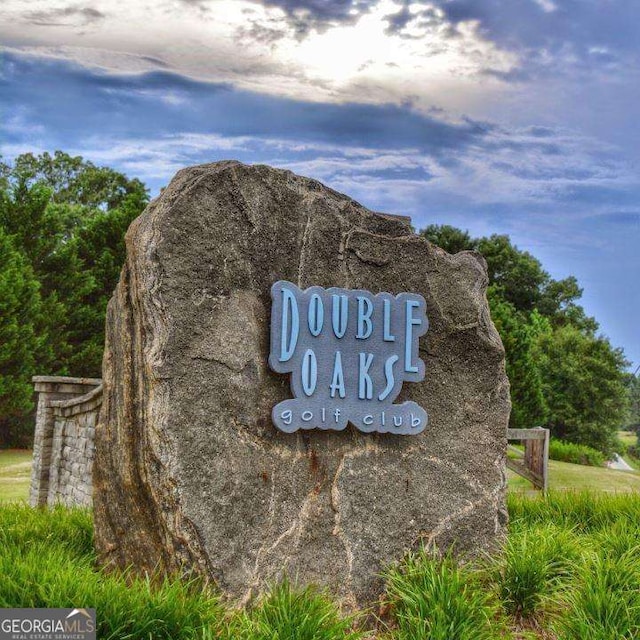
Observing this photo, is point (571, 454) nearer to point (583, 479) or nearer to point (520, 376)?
point (520, 376)

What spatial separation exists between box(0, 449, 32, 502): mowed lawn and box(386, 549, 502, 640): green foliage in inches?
289

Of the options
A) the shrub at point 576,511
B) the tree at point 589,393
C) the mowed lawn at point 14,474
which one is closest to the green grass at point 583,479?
the shrub at point 576,511

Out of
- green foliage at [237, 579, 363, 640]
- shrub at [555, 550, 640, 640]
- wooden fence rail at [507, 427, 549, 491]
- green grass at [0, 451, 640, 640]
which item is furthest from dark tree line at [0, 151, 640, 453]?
green foliage at [237, 579, 363, 640]

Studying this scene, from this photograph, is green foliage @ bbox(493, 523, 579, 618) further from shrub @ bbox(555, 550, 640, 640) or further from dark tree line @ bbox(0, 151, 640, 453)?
dark tree line @ bbox(0, 151, 640, 453)

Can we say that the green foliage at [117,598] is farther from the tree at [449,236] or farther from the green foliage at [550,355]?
the tree at [449,236]

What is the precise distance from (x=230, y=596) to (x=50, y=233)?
58.8 feet

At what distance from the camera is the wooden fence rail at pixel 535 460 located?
11820mm

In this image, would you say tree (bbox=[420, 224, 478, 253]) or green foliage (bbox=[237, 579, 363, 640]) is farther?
tree (bbox=[420, 224, 478, 253])

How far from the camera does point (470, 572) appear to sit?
5.38 meters

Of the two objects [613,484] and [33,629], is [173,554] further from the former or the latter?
[613,484]

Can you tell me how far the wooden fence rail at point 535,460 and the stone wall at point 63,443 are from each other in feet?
21.1

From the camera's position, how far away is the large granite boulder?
466 centimetres

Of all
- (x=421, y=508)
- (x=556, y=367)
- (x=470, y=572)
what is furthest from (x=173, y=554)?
(x=556, y=367)

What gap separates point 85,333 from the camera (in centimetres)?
2077
